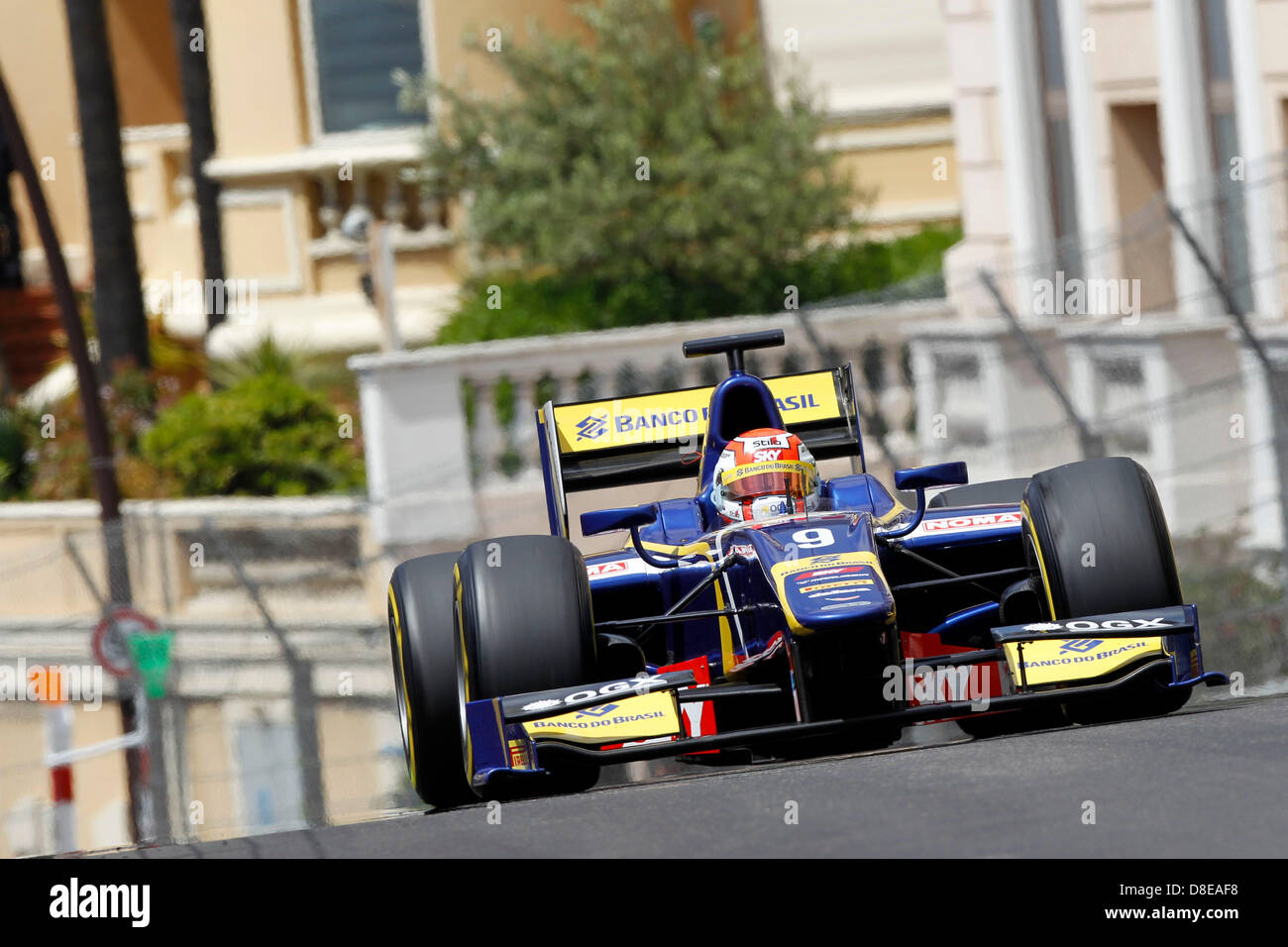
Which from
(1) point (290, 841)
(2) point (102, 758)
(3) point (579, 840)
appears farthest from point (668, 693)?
(2) point (102, 758)

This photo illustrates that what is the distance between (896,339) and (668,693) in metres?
8.31

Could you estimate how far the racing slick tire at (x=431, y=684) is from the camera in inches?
273

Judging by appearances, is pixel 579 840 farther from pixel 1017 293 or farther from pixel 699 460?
pixel 1017 293

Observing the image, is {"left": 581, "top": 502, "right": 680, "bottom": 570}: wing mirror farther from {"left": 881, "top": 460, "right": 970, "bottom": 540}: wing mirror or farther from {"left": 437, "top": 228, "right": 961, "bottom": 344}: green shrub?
{"left": 437, "top": 228, "right": 961, "bottom": 344}: green shrub

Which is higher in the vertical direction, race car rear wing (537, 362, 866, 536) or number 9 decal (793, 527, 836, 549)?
race car rear wing (537, 362, 866, 536)

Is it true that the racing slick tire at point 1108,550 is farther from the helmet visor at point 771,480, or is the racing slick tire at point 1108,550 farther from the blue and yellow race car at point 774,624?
the helmet visor at point 771,480

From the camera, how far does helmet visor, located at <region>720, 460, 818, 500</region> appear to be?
7242 millimetres

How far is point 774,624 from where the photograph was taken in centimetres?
658

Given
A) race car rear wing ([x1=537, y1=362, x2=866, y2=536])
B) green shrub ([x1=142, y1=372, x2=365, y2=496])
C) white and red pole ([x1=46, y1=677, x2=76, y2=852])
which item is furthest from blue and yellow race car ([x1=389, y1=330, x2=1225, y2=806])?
green shrub ([x1=142, y1=372, x2=365, y2=496])

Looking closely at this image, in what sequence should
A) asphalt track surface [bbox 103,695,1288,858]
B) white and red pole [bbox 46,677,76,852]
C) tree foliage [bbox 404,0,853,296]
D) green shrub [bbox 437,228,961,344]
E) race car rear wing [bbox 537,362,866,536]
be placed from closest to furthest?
asphalt track surface [bbox 103,695,1288,858]
race car rear wing [bbox 537,362,866,536]
white and red pole [bbox 46,677,76,852]
green shrub [bbox 437,228,961,344]
tree foliage [bbox 404,0,853,296]

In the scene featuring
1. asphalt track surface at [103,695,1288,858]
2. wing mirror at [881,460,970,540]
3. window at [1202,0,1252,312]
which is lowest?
asphalt track surface at [103,695,1288,858]

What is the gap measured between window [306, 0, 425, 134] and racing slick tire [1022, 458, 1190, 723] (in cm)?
1392

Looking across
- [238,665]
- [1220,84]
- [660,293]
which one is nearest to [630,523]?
[238,665]

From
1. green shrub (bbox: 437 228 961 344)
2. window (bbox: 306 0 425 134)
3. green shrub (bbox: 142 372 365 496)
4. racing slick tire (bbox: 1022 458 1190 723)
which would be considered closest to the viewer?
racing slick tire (bbox: 1022 458 1190 723)
